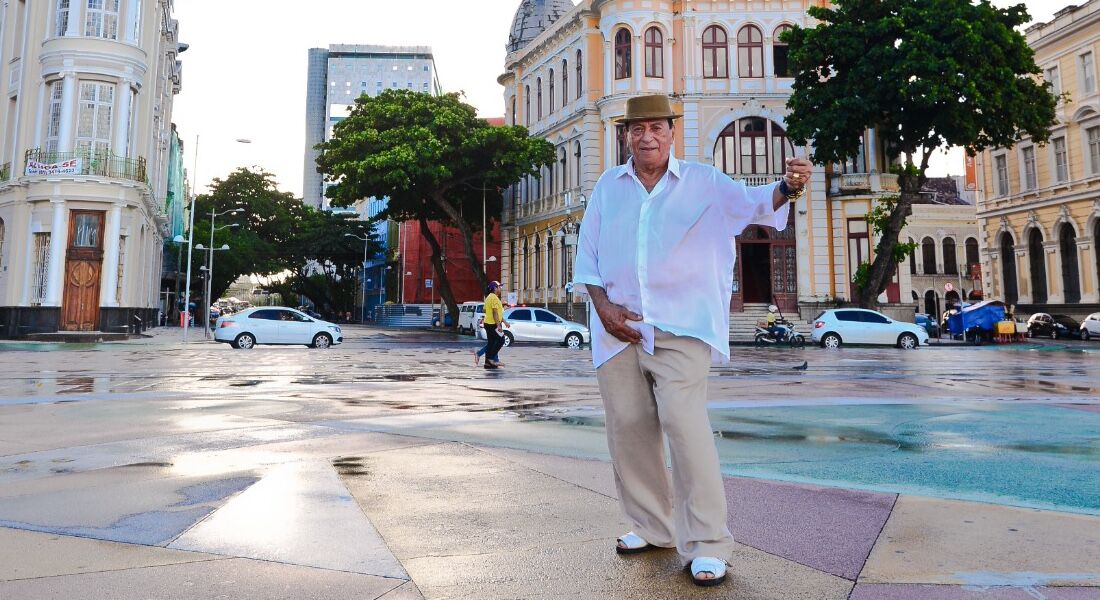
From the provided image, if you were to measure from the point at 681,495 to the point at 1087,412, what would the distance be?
6.01 meters

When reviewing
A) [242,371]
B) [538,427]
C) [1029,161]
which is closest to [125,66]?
[242,371]

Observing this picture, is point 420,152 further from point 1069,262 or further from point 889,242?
point 1069,262

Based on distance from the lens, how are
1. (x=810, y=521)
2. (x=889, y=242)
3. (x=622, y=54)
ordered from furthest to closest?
(x=622, y=54)
(x=889, y=242)
(x=810, y=521)

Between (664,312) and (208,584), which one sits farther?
(664,312)

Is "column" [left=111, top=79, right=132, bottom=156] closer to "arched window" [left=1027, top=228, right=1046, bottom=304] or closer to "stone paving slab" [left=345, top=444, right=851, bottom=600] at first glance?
"stone paving slab" [left=345, top=444, right=851, bottom=600]

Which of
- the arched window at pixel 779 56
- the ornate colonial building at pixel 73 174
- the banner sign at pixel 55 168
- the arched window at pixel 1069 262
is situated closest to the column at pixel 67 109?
the ornate colonial building at pixel 73 174

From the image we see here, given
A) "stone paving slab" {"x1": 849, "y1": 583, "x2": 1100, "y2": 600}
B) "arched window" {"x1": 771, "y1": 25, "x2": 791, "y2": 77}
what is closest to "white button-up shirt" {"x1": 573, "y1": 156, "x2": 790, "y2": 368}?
"stone paving slab" {"x1": 849, "y1": 583, "x2": 1100, "y2": 600}

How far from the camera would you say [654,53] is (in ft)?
115

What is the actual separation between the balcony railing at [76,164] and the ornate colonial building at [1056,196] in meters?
40.6

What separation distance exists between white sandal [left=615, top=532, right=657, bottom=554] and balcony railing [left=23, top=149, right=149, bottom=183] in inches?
1186

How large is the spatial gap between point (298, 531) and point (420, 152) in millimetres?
33647

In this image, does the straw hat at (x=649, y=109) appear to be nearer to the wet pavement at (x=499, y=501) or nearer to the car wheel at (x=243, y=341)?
the wet pavement at (x=499, y=501)

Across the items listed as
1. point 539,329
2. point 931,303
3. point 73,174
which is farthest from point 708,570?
point 931,303

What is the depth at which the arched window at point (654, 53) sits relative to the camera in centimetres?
3500
